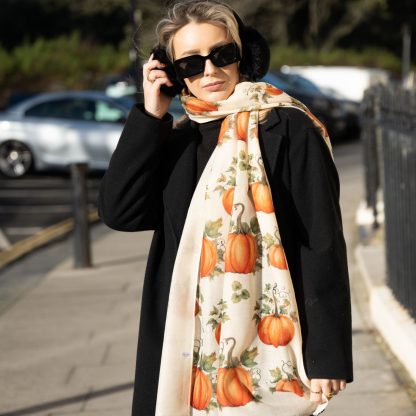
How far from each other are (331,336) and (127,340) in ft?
13.2

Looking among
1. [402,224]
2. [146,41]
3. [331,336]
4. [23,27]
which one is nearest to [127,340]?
[402,224]

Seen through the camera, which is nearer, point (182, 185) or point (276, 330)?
point (276, 330)

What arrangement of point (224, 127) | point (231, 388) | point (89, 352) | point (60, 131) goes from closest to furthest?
point (231, 388) → point (224, 127) → point (89, 352) → point (60, 131)

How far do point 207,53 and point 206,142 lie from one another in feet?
0.82

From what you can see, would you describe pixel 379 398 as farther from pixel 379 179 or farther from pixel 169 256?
pixel 379 179

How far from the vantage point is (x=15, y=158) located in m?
17.8

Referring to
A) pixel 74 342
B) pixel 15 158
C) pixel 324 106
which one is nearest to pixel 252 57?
pixel 74 342

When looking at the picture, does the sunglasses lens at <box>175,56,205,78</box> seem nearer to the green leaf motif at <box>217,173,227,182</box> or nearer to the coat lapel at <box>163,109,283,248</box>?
the coat lapel at <box>163,109,283,248</box>

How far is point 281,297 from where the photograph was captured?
9.75 feet

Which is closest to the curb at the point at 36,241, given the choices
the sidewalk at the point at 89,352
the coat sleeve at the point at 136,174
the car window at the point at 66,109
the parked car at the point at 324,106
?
the sidewalk at the point at 89,352

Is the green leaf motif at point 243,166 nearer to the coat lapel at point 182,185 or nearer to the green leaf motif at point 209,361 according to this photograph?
the coat lapel at point 182,185

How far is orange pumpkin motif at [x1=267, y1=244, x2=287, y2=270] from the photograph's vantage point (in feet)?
9.73

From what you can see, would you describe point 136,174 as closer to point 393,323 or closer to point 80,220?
point 393,323

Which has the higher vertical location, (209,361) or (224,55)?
(224,55)
